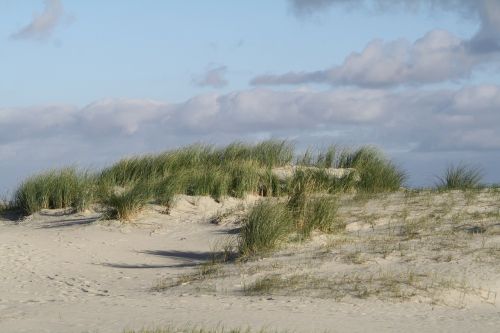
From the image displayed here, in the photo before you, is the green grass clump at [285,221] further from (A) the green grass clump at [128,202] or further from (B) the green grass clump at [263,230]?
(A) the green grass clump at [128,202]

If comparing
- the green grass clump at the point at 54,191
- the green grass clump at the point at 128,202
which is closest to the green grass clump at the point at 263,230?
the green grass clump at the point at 128,202

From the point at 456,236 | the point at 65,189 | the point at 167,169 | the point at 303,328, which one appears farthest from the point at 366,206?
the point at 303,328

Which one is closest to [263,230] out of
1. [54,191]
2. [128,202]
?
[128,202]

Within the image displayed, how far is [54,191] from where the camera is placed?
587 inches

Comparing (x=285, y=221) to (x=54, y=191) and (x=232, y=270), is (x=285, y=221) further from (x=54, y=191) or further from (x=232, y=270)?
(x=54, y=191)

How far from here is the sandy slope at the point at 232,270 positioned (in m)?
7.30

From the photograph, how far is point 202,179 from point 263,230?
4331 mm

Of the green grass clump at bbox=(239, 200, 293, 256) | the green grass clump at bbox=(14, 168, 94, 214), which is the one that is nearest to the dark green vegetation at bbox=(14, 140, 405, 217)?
the green grass clump at bbox=(14, 168, 94, 214)

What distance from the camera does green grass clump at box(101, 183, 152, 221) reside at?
1322cm

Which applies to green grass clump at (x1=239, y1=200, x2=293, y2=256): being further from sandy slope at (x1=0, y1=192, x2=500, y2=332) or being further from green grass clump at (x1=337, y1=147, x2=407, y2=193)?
green grass clump at (x1=337, y1=147, x2=407, y2=193)

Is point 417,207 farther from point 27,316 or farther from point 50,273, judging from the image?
point 27,316

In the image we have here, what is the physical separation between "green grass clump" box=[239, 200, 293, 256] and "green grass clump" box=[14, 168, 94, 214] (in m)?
4.71

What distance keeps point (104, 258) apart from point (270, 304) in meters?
4.33

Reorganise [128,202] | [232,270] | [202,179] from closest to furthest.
→ [232,270] → [128,202] → [202,179]
